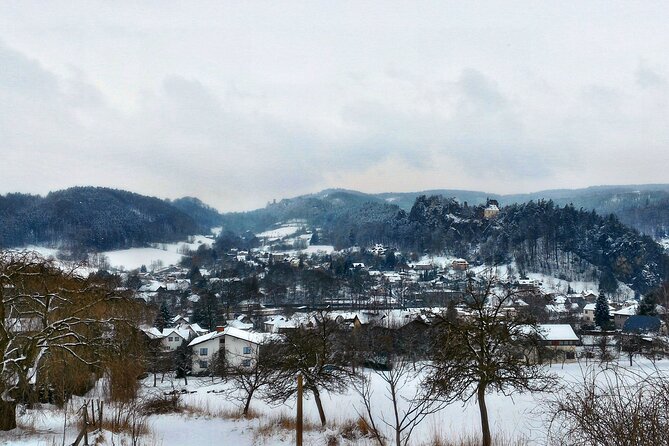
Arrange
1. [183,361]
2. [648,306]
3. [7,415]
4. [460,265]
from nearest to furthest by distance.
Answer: [7,415]
[183,361]
[648,306]
[460,265]

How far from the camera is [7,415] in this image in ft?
24.5

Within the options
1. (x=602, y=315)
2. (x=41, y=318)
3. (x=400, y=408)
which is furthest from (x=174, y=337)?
(x=602, y=315)

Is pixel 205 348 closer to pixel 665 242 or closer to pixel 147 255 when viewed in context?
pixel 147 255

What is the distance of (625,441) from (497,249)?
10506cm

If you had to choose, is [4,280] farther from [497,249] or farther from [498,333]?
[497,249]

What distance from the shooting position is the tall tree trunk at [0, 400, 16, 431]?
7.43 metres

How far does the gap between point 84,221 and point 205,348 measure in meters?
121

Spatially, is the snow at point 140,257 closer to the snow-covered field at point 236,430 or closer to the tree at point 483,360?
the snow-covered field at point 236,430

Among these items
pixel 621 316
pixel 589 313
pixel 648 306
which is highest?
pixel 648 306

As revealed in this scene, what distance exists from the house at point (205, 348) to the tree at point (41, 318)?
2521cm

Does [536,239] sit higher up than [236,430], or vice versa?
[536,239]

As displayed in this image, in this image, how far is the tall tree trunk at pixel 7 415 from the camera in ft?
24.4

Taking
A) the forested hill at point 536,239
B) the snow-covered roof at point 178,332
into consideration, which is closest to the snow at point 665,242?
the forested hill at point 536,239

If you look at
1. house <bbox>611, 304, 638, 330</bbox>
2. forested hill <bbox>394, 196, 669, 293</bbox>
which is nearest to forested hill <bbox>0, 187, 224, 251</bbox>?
forested hill <bbox>394, 196, 669, 293</bbox>
